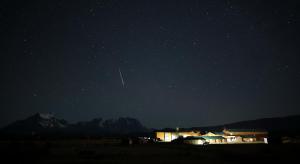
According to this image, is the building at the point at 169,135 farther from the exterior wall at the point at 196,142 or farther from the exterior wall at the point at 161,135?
the exterior wall at the point at 196,142

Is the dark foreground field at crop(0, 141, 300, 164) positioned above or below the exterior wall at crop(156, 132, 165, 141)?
below

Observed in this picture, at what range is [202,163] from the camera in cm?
2034

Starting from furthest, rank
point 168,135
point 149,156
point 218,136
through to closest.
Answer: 1. point 168,135
2. point 218,136
3. point 149,156

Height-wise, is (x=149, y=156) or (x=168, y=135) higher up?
(x=168, y=135)

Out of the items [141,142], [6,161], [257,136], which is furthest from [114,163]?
[257,136]

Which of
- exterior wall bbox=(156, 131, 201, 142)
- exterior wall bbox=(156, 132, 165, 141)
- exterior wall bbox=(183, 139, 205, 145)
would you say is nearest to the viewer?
exterior wall bbox=(183, 139, 205, 145)

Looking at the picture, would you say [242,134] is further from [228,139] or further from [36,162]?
[36,162]

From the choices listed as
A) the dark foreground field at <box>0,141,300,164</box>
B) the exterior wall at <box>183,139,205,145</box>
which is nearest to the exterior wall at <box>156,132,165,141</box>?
the exterior wall at <box>183,139,205,145</box>

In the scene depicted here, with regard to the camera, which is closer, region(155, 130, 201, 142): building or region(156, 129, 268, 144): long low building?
region(156, 129, 268, 144): long low building

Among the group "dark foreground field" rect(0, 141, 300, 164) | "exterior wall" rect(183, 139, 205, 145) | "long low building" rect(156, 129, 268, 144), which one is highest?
"long low building" rect(156, 129, 268, 144)

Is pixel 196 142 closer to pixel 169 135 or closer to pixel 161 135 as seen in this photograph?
pixel 169 135

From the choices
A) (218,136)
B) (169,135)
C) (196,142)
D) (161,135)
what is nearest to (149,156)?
(196,142)

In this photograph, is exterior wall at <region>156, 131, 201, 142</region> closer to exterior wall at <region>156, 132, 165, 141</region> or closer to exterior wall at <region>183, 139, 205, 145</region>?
exterior wall at <region>156, 132, 165, 141</region>

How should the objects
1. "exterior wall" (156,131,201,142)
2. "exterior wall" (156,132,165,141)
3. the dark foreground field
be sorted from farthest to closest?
"exterior wall" (156,132,165,141) < "exterior wall" (156,131,201,142) < the dark foreground field
